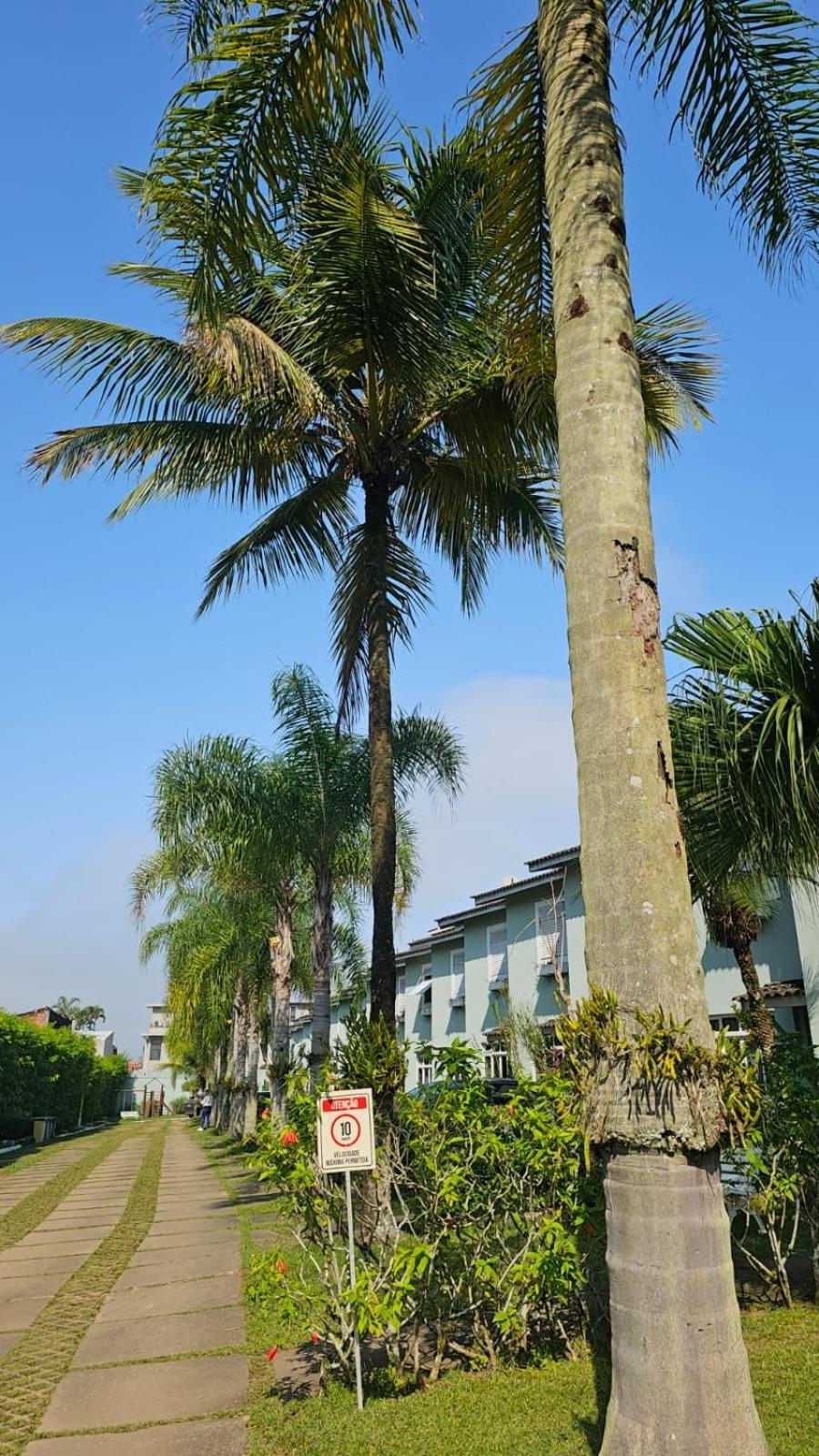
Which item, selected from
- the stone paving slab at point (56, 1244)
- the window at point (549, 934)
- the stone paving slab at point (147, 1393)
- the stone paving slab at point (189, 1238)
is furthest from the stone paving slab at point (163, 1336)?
the window at point (549, 934)

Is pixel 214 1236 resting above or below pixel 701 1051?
below

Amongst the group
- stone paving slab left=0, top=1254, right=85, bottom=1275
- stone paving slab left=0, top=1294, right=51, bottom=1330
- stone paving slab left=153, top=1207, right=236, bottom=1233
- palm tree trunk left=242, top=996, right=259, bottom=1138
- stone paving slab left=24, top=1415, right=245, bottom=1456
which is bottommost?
stone paving slab left=24, top=1415, right=245, bottom=1456

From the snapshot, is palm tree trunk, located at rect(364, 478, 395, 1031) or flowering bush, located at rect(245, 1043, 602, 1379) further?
palm tree trunk, located at rect(364, 478, 395, 1031)

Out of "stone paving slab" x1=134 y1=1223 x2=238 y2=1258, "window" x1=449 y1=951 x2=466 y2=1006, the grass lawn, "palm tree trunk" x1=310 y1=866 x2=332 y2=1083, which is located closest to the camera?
the grass lawn

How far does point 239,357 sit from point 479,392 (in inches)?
94.3

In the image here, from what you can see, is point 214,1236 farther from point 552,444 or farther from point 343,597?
point 552,444

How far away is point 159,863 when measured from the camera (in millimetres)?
28266

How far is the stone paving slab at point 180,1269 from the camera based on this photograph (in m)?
9.50

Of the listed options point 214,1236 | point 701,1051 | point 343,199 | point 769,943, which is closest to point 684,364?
point 343,199

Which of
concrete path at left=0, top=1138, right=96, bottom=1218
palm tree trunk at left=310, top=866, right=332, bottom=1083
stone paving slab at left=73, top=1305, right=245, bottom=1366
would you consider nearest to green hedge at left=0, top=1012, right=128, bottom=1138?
concrete path at left=0, top=1138, right=96, bottom=1218

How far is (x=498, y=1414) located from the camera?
5113 mm

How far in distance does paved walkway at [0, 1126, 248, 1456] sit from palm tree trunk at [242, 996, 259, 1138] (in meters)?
10.2

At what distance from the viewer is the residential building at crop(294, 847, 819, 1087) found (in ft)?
59.8

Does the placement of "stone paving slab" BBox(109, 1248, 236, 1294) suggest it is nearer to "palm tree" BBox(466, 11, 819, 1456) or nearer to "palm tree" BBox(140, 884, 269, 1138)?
"palm tree" BBox(466, 11, 819, 1456)
